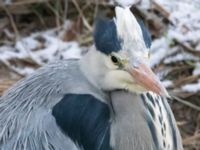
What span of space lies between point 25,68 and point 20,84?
0.75 metres

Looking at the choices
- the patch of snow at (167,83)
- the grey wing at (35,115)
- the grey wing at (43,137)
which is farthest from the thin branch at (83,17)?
the grey wing at (43,137)

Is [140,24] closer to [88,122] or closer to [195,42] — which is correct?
[88,122]

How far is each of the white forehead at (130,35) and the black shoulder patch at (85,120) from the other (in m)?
0.22

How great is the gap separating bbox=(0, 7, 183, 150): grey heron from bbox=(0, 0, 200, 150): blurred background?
0.72 metres

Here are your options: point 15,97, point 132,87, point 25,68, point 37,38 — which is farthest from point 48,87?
point 37,38

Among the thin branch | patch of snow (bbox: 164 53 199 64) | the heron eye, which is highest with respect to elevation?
the heron eye

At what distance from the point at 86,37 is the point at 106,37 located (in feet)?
3.90

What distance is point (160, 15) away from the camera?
9.25 ft

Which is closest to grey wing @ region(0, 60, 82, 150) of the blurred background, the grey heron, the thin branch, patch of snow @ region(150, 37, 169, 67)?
the grey heron

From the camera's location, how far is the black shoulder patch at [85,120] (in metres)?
1.71

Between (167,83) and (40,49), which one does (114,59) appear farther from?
(40,49)

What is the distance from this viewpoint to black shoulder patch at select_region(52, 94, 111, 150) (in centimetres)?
171

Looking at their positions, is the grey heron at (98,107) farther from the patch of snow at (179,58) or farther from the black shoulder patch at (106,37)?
the patch of snow at (179,58)

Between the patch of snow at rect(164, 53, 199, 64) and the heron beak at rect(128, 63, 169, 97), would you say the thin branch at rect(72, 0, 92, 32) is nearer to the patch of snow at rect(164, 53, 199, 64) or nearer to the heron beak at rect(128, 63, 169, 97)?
the patch of snow at rect(164, 53, 199, 64)
